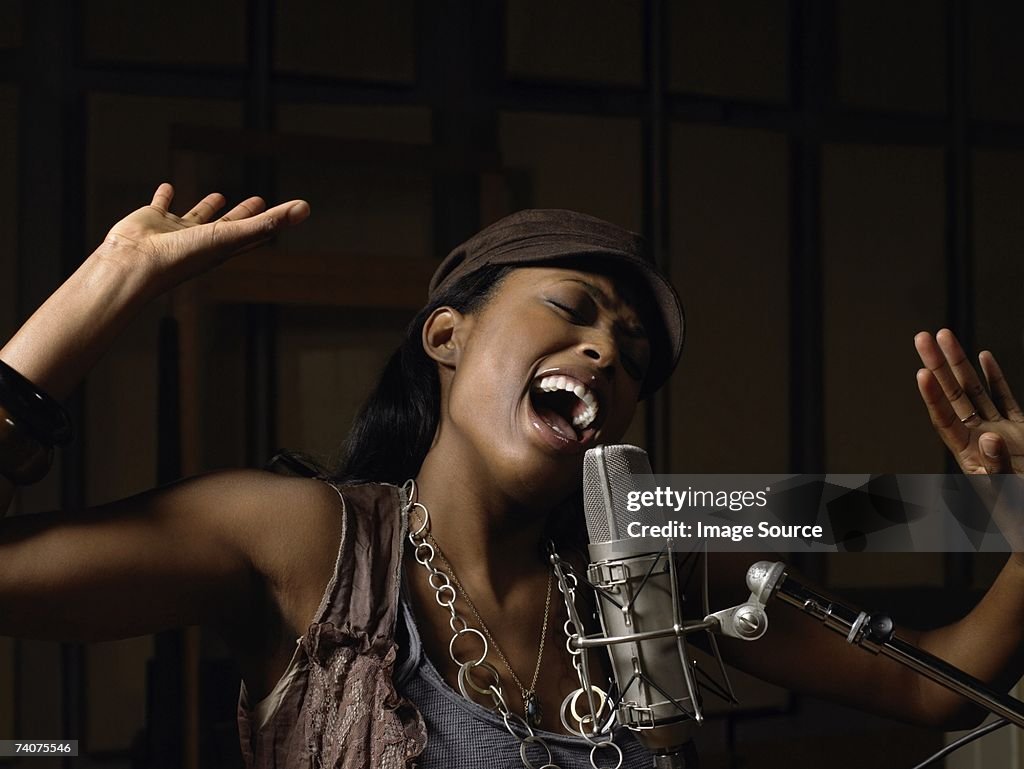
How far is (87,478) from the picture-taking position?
2.57ft

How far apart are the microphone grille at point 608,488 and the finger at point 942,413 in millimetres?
287

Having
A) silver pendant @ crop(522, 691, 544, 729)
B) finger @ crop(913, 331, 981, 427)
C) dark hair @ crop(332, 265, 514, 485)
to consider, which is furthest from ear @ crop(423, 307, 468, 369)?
finger @ crop(913, 331, 981, 427)

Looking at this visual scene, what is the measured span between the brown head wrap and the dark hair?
34mm

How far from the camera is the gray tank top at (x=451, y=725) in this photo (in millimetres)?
663

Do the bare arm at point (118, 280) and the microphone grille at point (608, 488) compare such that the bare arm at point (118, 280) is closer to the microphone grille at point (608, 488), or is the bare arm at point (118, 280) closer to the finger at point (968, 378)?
the microphone grille at point (608, 488)

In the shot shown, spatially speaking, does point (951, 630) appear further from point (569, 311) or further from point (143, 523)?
point (143, 523)

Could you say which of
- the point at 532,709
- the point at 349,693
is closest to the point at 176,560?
the point at 349,693

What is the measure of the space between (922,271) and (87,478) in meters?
0.73

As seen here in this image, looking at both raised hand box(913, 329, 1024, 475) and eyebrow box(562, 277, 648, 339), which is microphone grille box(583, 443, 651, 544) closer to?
eyebrow box(562, 277, 648, 339)

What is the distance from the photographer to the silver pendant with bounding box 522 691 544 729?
2.27ft

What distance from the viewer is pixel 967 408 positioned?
30.6 inches

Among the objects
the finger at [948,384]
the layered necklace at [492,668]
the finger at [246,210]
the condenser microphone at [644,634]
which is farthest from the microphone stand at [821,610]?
the finger at [246,210]

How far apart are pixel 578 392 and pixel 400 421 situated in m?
0.16

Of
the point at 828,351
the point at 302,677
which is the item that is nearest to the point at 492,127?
the point at 828,351
